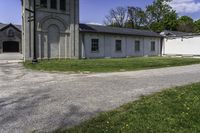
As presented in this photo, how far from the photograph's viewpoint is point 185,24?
72000 millimetres

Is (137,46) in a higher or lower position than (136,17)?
lower

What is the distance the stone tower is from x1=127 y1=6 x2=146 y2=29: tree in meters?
45.6

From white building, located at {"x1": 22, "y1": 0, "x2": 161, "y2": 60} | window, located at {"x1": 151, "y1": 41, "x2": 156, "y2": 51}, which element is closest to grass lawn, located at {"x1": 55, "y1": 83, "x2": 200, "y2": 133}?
white building, located at {"x1": 22, "y1": 0, "x2": 161, "y2": 60}

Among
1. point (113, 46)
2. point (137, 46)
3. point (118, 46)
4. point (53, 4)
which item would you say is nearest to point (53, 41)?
point (53, 4)

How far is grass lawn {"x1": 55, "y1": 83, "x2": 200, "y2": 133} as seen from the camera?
15.7ft

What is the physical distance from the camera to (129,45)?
1380 inches

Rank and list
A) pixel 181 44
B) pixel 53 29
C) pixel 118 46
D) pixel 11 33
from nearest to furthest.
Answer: pixel 53 29 < pixel 118 46 < pixel 181 44 < pixel 11 33

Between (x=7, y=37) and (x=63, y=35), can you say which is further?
(x=7, y=37)

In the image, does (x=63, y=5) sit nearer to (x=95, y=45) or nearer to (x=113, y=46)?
(x=95, y=45)

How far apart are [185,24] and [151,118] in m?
71.3

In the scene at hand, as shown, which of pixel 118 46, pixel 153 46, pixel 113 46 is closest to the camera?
pixel 113 46

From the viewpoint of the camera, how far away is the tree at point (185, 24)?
69.5 metres

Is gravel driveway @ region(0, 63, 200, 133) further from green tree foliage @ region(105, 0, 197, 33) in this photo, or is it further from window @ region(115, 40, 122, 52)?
green tree foliage @ region(105, 0, 197, 33)

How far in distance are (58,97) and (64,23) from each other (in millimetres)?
20508
